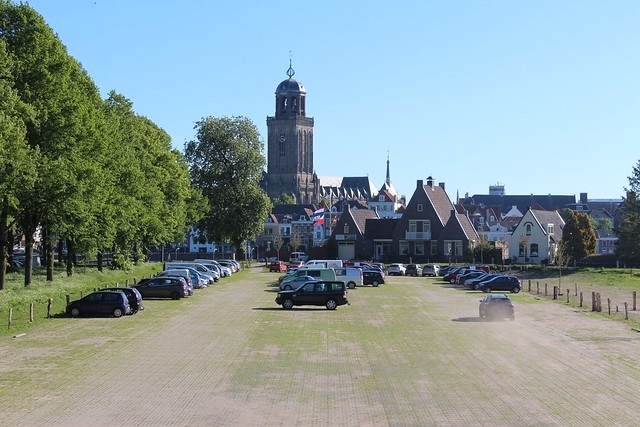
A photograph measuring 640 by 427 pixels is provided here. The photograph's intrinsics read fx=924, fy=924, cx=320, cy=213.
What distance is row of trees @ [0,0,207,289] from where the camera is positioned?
154ft

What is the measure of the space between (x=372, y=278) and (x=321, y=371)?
4796cm

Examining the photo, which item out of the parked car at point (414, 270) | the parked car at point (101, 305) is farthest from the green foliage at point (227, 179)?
the parked car at point (101, 305)

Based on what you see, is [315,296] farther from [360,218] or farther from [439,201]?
[360,218]

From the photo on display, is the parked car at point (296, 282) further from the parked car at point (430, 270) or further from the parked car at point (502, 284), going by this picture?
the parked car at point (430, 270)

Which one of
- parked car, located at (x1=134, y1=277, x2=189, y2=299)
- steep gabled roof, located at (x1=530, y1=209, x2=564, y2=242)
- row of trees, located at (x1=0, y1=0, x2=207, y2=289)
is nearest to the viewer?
row of trees, located at (x1=0, y1=0, x2=207, y2=289)

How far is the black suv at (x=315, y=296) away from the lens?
5025 centimetres

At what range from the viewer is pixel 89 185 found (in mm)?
56062

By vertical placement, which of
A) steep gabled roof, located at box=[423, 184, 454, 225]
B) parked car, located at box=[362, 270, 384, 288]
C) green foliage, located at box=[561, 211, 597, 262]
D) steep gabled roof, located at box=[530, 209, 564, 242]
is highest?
steep gabled roof, located at box=[423, 184, 454, 225]

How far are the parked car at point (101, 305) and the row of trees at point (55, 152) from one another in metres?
6.85

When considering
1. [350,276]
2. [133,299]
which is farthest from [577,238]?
[133,299]

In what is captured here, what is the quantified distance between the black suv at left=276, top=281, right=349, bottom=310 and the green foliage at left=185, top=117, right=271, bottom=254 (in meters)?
56.4

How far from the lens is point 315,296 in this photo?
50.6 m

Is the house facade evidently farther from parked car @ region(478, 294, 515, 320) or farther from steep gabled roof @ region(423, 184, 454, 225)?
parked car @ region(478, 294, 515, 320)

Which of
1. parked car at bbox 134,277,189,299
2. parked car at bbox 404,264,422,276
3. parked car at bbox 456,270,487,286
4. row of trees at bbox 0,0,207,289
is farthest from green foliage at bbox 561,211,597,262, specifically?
parked car at bbox 134,277,189,299
